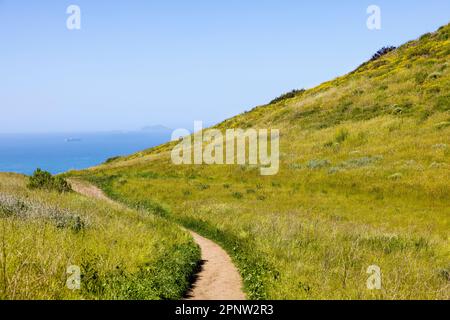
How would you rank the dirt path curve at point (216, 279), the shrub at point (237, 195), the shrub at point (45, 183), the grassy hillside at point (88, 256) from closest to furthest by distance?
the grassy hillside at point (88, 256)
the dirt path curve at point (216, 279)
the shrub at point (45, 183)
the shrub at point (237, 195)

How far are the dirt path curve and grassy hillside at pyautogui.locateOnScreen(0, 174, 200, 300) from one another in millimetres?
394

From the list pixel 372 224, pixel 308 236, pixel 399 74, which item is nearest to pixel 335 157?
pixel 372 224

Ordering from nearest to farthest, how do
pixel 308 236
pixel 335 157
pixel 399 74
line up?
pixel 308 236, pixel 335 157, pixel 399 74

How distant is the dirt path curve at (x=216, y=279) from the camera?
415 inches

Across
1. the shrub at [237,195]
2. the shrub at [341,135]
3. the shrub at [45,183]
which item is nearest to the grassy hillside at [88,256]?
the shrub at [45,183]

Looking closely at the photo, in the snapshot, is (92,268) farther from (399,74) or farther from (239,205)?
(399,74)

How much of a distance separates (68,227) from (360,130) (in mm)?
34399

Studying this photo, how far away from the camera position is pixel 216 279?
39.7 feet

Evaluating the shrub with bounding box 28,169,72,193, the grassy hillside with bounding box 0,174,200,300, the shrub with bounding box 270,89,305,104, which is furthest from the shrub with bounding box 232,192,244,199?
the shrub with bounding box 270,89,305,104

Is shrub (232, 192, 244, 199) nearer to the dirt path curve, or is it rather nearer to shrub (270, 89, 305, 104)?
the dirt path curve

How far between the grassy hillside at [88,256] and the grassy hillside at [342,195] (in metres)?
2.26

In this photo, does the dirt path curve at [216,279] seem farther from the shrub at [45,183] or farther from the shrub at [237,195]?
the shrub at [45,183]

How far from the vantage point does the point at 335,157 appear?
34875 millimetres

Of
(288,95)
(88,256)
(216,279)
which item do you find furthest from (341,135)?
(288,95)
